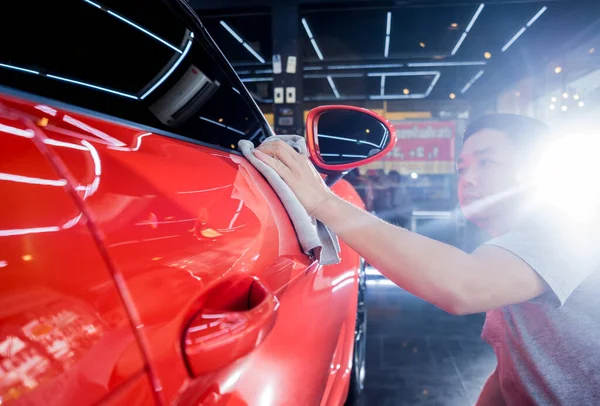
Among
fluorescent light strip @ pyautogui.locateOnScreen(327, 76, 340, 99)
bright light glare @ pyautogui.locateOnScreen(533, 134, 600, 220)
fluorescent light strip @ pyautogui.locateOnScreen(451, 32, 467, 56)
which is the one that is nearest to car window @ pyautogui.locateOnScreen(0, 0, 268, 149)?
bright light glare @ pyautogui.locateOnScreen(533, 134, 600, 220)

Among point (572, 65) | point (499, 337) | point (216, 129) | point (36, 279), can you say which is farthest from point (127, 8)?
point (572, 65)

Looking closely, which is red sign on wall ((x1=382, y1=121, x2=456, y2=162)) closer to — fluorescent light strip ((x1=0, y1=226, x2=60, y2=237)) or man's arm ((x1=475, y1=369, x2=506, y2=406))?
man's arm ((x1=475, y1=369, x2=506, y2=406))

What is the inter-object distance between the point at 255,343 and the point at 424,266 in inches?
20.0

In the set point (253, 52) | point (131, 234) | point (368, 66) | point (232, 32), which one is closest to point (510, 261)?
point (131, 234)

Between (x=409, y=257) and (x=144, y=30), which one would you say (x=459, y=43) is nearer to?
A: (x=409, y=257)

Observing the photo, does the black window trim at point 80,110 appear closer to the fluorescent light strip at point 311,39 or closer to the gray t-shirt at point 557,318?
the gray t-shirt at point 557,318

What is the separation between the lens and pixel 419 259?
0.94 m

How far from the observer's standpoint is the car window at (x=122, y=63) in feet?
1.83

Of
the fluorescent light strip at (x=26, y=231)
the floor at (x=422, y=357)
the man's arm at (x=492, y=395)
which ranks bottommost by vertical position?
the floor at (x=422, y=357)

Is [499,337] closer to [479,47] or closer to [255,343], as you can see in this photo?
[255,343]

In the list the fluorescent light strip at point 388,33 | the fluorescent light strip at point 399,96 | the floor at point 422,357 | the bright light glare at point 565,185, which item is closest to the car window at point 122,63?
the bright light glare at point 565,185

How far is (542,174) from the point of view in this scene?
1.36 metres

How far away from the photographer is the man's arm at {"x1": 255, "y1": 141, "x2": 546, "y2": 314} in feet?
3.10

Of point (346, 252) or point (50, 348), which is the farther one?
point (346, 252)
